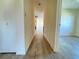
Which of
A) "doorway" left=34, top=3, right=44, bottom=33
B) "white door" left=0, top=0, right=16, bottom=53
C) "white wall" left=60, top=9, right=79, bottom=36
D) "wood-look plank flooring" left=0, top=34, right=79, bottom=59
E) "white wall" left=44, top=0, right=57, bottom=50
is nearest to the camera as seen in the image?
"wood-look plank flooring" left=0, top=34, right=79, bottom=59

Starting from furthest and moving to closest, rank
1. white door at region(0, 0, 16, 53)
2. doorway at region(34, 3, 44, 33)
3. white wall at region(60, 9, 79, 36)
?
doorway at region(34, 3, 44, 33), white wall at region(60, 9, 79, 36), white door at region(0, 0, 16, 53)

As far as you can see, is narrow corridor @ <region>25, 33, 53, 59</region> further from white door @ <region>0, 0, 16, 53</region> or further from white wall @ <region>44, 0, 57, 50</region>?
white door @ <region>0, 0, 16, 53</region>

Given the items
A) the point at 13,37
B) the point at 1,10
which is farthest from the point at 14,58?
the point at 1,10

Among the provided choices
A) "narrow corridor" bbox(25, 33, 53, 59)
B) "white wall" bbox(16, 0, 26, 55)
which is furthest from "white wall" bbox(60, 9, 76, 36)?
"white wall" bbox(16, 0, 26, 55)

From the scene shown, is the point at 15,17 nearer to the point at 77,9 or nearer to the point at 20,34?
the point at 20,34

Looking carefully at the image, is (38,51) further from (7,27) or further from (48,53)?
(7,27)

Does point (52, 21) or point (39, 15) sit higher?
point (39, 15)

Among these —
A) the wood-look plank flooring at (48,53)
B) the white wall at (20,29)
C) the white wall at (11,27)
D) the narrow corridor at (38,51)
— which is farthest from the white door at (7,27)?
the narrow corridor at (38,51)

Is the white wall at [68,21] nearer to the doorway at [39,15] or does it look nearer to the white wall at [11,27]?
the doorway at [39,15]

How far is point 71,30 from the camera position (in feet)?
24.5

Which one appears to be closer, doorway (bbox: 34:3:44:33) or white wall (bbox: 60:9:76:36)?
white wall (bbox: 60:9:76:36)

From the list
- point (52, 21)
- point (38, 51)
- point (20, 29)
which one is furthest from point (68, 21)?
point (20, 29)

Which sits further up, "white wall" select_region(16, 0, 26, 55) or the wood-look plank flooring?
"white wall" select_region(16, 0, 26, 55)

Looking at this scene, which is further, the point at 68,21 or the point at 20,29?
the point at 68,21
